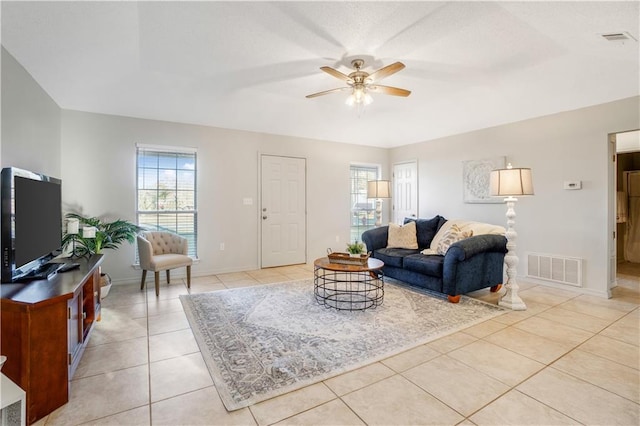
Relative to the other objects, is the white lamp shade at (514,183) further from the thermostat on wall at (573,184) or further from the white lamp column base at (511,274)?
the thermostat on wall at (573,184)

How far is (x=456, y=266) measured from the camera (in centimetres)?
350

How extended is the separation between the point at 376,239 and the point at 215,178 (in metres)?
2.72

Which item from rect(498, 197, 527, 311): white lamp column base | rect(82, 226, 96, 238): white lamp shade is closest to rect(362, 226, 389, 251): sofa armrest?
rect(498, 197, 527, 311): white lamp column base

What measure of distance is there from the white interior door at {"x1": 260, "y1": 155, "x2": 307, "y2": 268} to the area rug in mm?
1539

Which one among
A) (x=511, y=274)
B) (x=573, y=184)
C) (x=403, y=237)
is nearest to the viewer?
(x=511, y=274)

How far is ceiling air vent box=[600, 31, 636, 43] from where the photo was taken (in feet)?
8.35

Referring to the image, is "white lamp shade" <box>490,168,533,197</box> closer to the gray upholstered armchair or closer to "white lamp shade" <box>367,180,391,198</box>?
"white lamp shade" <box>367,180,391,198</box>

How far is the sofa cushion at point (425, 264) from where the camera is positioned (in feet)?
12.1

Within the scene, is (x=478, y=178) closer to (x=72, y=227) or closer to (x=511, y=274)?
(x=511, y=274)

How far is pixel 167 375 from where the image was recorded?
6.95ft

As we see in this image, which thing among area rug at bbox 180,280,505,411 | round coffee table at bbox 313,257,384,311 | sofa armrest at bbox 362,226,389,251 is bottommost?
area rug at bbox 180,280,505,411

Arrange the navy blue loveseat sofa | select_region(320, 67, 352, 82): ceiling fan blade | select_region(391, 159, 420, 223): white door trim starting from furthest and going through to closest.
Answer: select_region(391, 159, 420, 223): white door trim, the navy blue loveseat sofa, select_region(320, 67, 352, 82): ceiling fan blade

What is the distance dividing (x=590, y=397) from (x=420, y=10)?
279 centimetres

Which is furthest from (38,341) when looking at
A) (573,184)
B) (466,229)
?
(573,184)
